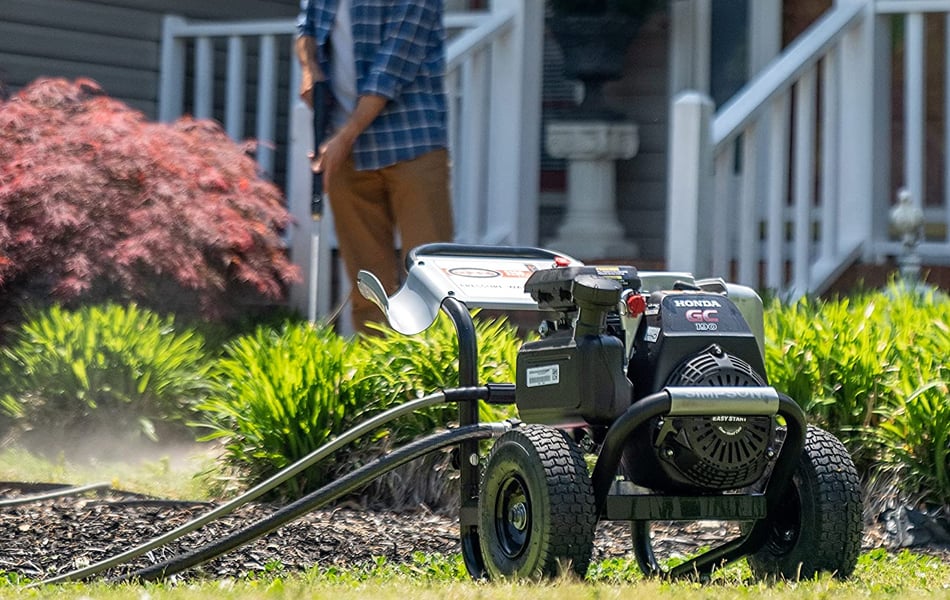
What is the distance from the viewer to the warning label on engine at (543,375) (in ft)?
11.3

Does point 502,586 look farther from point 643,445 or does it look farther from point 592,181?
point 592,181

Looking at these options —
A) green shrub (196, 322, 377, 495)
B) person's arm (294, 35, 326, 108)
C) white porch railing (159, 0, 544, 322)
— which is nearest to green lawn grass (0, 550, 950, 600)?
green shrub (196, 322, 377, 495)

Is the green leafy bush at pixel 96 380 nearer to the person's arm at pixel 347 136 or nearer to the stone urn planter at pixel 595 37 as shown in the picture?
the person's arm at pixel 347 136

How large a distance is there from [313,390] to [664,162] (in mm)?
4761

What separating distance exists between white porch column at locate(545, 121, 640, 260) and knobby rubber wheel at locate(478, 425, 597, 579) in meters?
5.46

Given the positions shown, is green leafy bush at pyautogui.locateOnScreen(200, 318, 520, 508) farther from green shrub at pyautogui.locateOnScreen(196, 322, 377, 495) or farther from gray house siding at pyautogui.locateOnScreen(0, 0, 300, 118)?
gray house siding at pyautogui.locateOnScreen(0, 0, 300, 118)

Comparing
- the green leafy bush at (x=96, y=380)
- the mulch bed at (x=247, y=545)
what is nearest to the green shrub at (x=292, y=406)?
the mulch bed at (x=247, y=545)

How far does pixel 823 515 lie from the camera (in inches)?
135

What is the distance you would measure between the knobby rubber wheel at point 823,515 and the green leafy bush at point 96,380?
11.7 feet

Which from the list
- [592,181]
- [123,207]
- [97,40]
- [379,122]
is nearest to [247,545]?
[379,122]

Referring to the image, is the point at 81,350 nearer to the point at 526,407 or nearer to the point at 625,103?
the point at 526,407

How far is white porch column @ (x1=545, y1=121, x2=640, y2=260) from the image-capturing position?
908cm

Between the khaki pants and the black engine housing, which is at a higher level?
the khaki pants

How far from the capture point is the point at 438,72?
669 cm
